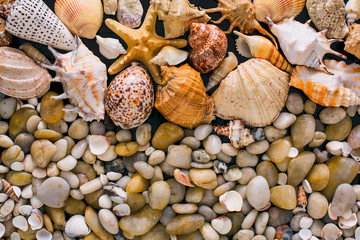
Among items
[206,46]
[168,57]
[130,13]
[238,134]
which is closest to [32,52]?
[130,13]

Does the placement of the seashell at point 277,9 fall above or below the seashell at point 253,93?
above

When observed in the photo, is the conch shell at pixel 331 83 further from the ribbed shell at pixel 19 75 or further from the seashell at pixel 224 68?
the ribbed shell at pixel 19 75

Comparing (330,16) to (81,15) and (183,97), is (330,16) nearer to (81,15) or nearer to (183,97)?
(183,97)

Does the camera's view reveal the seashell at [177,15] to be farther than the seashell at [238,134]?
No

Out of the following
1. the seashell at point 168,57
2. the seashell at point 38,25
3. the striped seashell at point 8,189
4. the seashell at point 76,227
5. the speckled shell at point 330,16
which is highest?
the speckled shell at point 330,16

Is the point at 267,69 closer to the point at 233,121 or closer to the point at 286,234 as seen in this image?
the point at 233,121

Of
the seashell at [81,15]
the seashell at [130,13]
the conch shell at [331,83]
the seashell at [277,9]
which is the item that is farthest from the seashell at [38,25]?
the conch shell at [331,83]

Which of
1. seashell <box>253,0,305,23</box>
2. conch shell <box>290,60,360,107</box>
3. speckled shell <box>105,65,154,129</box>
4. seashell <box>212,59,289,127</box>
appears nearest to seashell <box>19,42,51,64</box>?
speckled shell <box>105,65,154,129</box>
